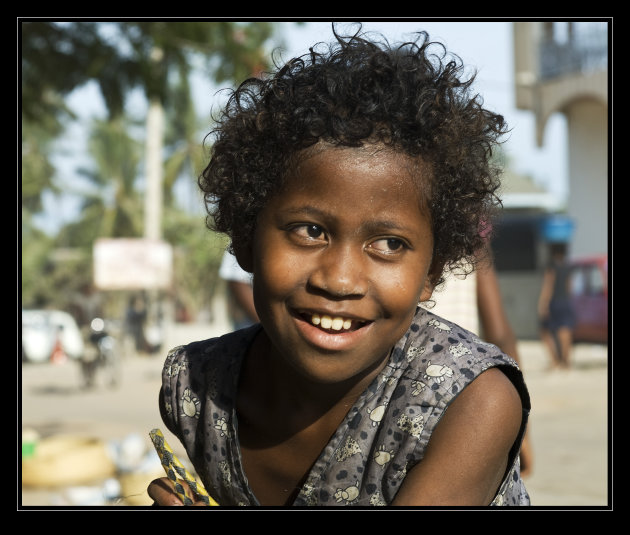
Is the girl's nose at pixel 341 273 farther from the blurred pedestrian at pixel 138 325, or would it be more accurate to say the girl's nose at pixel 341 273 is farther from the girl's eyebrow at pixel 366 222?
the blurred pedestrian at pixel 138 325

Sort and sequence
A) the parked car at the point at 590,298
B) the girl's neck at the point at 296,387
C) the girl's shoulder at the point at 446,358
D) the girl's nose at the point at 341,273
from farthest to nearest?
1. the parked car at the point at 590,298
2. the girl's neck at the point at 296,387
3. the girl's shoulder at the point at 446,358
4. the girl's nose at the point at 341,273

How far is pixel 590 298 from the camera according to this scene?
691 inches

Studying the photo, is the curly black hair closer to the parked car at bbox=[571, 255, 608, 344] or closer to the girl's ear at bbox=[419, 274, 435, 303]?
the girl's ear at bbox=[419, 274, 435, 303]

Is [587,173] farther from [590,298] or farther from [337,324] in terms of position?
[337,324]

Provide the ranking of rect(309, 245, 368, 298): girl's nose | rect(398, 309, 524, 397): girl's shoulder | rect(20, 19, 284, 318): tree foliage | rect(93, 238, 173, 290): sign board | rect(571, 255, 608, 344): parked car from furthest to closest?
rect(93, 238, 173, 290): sign board
rect(571, 255, 608, 344): parked car
rect(20, 19, 284, 318): tree foliage
rect(398, 309, 524, 397): girl's shoulder
rect(309, 245, 368, 298): girl's nose

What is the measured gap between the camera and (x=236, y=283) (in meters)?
4.57

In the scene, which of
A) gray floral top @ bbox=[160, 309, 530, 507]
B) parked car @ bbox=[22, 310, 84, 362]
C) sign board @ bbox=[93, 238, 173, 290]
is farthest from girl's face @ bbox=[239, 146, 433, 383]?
parked car @ bbox=[22, 310, 84, 362]

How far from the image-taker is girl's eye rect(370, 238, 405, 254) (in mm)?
1647

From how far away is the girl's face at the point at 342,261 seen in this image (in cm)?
163

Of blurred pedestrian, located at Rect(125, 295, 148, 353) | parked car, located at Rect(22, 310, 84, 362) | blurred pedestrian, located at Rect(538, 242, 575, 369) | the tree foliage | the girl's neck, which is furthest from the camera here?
blurred pedestrian, located at Rect(125, 295, 148, 353)

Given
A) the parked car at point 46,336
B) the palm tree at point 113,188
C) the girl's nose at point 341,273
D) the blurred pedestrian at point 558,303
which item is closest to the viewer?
the girl's nose at point 341,273

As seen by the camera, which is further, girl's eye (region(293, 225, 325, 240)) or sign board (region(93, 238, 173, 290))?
sign board (region(93, 238, 173, 290))

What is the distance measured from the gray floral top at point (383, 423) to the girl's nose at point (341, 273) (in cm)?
25

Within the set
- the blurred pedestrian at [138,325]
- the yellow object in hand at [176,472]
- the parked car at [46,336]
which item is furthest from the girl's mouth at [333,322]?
the blurred pedestrian at [138,325]
